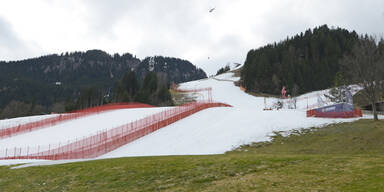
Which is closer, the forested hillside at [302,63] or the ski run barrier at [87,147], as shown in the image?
the ski run barrier at [87,147]

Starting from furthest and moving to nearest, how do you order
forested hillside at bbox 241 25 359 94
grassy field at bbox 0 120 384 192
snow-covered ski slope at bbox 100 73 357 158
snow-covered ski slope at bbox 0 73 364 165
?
forested hillside at bbox 241 25 359 94
snow-covered ski slope at bbox 0 73 364 165
snow-covered ski slope at bbox 100 73 357 158
grassy field at bbox 0 120 384 192

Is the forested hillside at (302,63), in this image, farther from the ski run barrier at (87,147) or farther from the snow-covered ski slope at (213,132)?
the ski run barrier at (87,147)

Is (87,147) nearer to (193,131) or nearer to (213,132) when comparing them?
(193,131)

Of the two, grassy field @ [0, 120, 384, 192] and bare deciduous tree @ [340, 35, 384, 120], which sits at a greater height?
bare deciduous tree @ [340, 35, 384, 120]

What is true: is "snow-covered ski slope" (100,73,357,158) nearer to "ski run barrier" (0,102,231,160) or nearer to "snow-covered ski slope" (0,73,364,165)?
"snow-covered ski slope" (0,73,364,165)

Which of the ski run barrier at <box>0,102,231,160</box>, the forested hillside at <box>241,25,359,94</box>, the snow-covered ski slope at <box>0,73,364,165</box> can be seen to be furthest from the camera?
the forested hillside at <box>241,25,359,94</box>

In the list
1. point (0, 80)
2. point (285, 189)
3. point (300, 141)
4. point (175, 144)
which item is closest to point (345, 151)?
point (300, 141)

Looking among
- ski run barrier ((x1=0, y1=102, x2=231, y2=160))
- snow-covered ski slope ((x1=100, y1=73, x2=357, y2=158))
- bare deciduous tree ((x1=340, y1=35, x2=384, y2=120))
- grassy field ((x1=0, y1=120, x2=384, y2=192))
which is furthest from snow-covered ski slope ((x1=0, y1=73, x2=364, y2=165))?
grassy field ((x1=0, y1=120, x2=384, y2=192))

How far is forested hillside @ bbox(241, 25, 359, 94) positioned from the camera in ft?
244

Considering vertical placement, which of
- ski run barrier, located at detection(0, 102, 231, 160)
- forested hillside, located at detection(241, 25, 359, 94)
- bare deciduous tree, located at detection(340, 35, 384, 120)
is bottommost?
ski run barrier, located at detection(0, 102, 231, 160)

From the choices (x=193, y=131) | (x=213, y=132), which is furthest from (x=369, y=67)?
(x=193, y=131)

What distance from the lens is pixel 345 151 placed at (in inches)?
612

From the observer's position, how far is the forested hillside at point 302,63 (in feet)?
244

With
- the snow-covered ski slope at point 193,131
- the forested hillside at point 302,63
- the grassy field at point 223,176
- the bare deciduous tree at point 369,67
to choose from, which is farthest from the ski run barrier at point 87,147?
the forested hillside at point 302,63
